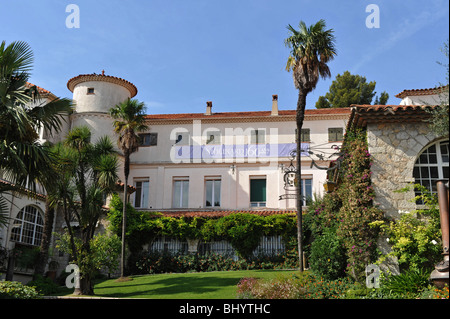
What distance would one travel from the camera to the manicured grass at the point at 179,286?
1827cm

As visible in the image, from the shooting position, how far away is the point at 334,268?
16625mm

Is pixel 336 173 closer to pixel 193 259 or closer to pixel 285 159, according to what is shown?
pixel 193 259

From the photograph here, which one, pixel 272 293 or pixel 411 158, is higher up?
pixel 411 158

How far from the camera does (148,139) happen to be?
35.1m

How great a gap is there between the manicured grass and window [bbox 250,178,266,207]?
32.2 ft

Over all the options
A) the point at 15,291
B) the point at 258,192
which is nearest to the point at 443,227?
the point at 15,291

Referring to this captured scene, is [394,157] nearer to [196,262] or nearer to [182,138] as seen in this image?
[196,262]

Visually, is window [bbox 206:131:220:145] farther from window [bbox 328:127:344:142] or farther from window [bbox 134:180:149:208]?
window [bbox 328:127:344:142]

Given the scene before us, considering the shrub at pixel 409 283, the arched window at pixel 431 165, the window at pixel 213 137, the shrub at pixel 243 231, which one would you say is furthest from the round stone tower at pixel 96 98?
the shrub at pixel 409 283

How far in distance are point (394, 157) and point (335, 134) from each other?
18745 mm

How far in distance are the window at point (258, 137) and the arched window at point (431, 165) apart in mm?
19184
